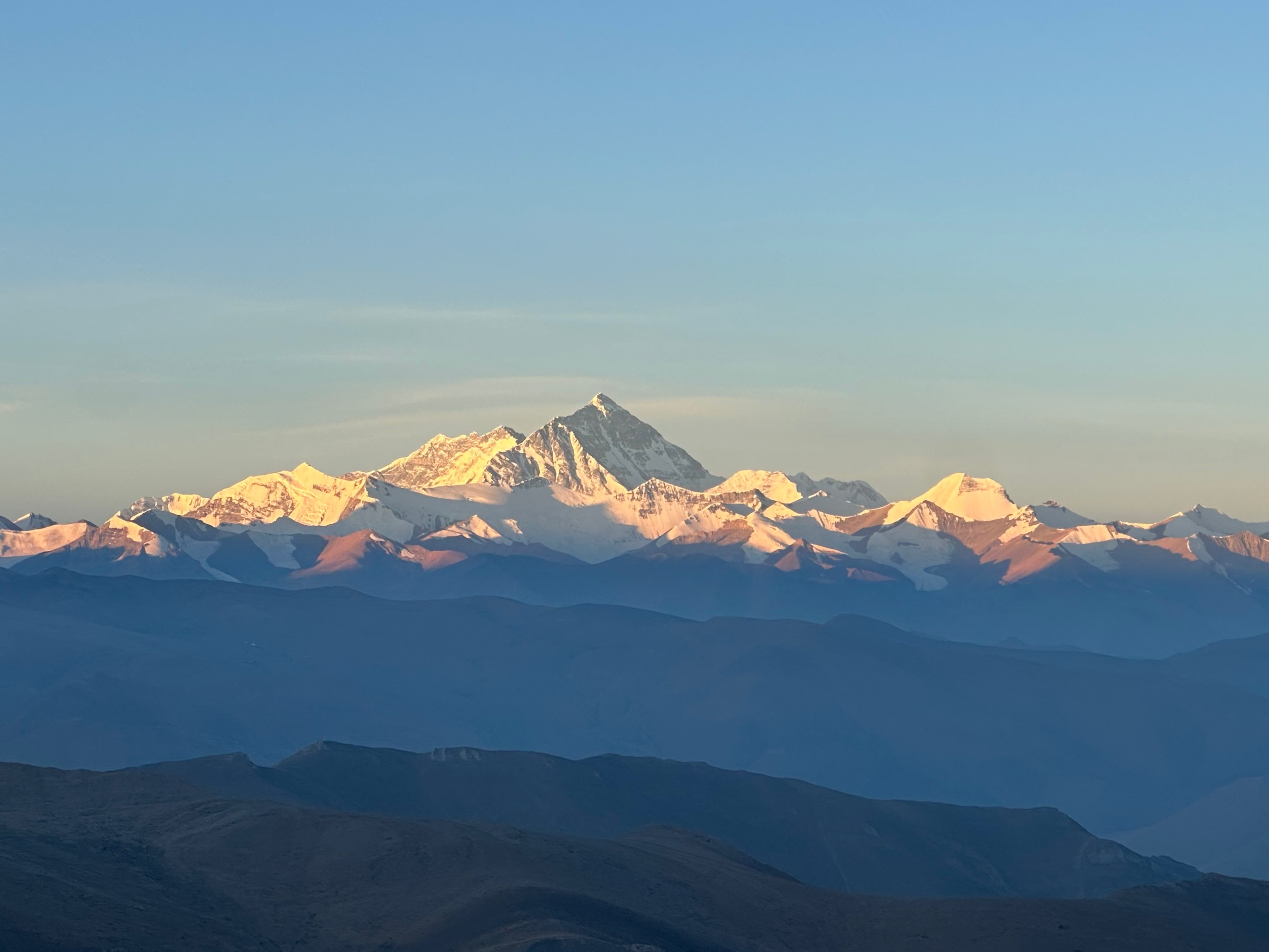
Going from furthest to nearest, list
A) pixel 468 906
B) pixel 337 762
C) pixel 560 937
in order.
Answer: pixel 337 762 → pixel 468 906 → pixel 560 937

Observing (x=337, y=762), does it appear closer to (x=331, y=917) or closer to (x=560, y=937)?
(x=331, y=917)

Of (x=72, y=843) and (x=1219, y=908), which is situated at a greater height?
(x=72, y=843)

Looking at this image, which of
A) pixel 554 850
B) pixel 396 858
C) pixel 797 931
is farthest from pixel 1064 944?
pixel 396 858

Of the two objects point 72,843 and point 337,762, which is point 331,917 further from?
point 337,762

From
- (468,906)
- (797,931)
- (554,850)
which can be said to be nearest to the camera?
(468,906)

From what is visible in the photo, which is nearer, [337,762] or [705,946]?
[705,946]

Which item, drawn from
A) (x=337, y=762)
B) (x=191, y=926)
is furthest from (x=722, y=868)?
(x=337, y=762)
